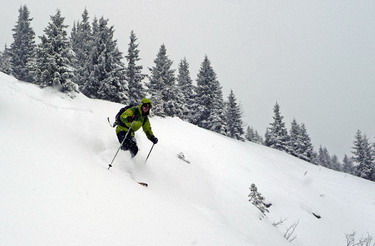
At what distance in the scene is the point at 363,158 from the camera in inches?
1674

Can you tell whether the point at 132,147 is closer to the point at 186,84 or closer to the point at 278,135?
the point at 186,84

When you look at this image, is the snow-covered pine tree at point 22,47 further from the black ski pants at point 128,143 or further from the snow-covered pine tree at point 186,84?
the black ski pants at point 128,143

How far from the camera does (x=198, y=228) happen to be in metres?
3.78

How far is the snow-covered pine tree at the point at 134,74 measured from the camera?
32969 mm

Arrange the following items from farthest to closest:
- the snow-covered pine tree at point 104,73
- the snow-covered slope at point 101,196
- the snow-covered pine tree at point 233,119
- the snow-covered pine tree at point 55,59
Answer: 1. the snow-covered pine tree at point 233,119
2. the snow-covered pine tree at point 104,73
3. the snow-covered pine tree at point 55,59
4. the snow-covered slope at point 101,196

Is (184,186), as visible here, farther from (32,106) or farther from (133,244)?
(32,106)

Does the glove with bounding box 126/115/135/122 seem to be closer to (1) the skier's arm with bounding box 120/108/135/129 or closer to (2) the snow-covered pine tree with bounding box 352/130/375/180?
(1) the skier's arm with bounding box 120/108/135/129

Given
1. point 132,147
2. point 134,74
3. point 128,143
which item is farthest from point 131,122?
point 134,74

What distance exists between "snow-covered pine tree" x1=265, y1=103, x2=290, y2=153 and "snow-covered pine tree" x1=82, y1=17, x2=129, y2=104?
Answer: 2863 cm

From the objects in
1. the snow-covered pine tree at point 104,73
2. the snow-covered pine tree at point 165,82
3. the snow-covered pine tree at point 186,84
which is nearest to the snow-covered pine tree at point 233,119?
the snow-covered pine tree at point 186,84

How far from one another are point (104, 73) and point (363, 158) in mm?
45810

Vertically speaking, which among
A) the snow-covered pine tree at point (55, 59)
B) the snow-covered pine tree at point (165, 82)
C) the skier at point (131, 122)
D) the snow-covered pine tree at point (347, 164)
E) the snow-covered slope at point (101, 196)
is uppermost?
the snow-covered pine tree at point (347, 164)

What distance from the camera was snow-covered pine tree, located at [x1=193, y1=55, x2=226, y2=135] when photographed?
36.6m

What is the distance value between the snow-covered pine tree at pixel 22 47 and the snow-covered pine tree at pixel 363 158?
185 ft
